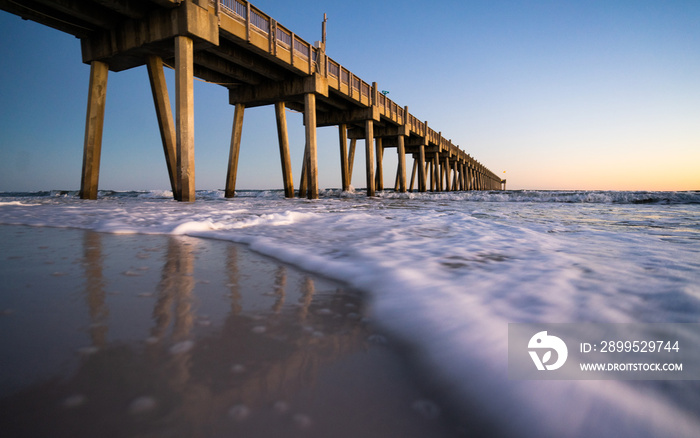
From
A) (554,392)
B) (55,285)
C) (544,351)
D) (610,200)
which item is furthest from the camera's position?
(610,200)

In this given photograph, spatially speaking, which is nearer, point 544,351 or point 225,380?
point 225,380

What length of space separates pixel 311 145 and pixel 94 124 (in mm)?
6687

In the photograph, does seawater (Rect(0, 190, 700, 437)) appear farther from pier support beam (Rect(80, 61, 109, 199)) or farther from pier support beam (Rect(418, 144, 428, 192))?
pier support beam (Rect(418, 144, 428, 192))

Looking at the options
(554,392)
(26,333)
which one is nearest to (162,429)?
(26,333)

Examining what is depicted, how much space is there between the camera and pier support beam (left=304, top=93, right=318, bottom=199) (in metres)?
11.9

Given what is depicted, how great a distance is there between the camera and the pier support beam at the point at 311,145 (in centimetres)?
1186

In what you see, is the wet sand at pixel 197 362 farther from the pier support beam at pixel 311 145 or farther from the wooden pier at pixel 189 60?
the pier support beam at pixel 311 145

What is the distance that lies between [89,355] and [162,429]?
0.41 metres

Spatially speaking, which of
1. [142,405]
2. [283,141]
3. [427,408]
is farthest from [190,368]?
[283,141]

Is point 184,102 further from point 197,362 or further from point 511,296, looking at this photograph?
point 511,296

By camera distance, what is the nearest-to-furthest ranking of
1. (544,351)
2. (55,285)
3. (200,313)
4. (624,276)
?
1. (544,351)
2. (200,313)
3. (55,285)
4. (624,276)

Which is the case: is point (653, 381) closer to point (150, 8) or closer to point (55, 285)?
point (55, 285)

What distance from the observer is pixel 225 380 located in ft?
2.31

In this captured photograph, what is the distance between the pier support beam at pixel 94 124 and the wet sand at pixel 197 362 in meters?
9.91
